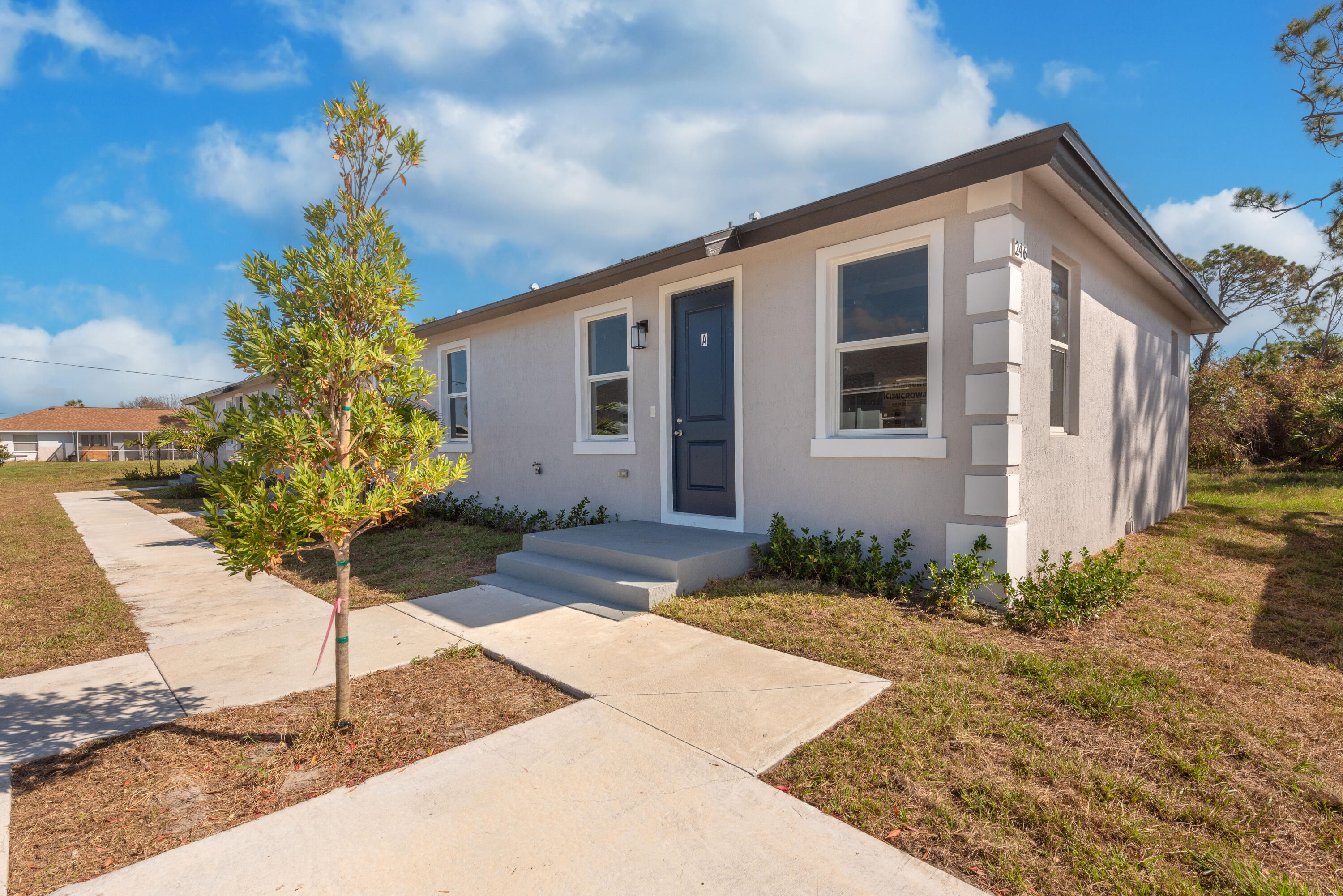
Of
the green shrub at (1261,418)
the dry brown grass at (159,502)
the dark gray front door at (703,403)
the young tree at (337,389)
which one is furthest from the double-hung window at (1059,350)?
the dry brown grass at (159,502)

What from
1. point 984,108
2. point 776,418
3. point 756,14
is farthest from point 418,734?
point 984,108

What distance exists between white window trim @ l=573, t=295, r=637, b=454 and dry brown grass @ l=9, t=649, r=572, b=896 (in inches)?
156

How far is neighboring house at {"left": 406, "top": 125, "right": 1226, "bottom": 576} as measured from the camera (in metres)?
4.40

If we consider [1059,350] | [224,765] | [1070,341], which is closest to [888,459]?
[1059,350]

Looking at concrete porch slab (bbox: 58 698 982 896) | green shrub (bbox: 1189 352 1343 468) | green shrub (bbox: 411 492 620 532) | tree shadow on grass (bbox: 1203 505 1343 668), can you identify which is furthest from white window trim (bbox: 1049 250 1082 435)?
green shrub (bbox: 1189 352 1343 468)

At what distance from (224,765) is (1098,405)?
7.49 m

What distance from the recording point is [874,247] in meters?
4.95

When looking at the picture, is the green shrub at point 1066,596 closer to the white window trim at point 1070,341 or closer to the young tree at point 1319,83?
the white window trim at point 1070,341

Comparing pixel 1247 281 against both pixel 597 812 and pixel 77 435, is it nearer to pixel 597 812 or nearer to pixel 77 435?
pixel 597 812

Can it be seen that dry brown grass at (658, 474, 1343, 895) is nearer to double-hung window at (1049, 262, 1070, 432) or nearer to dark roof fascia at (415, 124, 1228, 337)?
double-hung window at (1049, 262, 1070, 432)

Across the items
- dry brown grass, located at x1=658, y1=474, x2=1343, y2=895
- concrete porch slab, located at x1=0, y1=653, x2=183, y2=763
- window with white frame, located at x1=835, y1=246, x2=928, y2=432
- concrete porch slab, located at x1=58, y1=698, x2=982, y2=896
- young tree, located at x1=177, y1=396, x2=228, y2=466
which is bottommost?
concrete porch slab, located at x1=0, y1=653, x2=183, y2=763

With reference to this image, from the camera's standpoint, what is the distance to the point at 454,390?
1021 centimetres

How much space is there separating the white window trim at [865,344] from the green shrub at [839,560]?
0.68 m

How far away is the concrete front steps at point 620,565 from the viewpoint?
4711 mm
